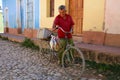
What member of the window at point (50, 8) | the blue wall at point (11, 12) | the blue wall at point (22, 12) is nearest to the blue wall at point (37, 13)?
the blue wall at point (22, 12)

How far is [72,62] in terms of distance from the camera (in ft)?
22.0

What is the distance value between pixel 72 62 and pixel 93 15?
377 cm

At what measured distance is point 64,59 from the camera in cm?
681

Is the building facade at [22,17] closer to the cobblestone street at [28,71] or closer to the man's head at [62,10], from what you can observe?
the cobblestone street at [28,71]

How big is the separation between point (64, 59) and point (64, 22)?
1.06 meters

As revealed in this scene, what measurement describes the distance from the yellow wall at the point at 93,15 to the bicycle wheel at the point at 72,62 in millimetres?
3185

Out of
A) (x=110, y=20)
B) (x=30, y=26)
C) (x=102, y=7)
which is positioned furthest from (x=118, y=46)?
(x=30, y=26)

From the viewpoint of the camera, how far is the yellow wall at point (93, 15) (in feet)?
31.4

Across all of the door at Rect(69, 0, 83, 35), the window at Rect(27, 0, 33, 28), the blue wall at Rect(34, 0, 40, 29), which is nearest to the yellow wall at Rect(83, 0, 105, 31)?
the door at Rect(69, 0, 83, 35)

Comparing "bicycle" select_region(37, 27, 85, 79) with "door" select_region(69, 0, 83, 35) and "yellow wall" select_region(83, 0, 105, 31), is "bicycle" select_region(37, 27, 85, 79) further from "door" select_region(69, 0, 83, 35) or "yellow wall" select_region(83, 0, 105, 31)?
"door" select_region(69, 0, 83, 35)

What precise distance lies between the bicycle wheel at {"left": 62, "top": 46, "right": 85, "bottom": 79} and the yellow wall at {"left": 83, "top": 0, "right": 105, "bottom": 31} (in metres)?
3.18

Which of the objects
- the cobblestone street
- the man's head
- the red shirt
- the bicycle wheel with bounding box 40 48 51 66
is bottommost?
the cobblestone street

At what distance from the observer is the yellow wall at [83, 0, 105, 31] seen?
957 cm

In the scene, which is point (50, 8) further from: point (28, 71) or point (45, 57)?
point (28, 71)
